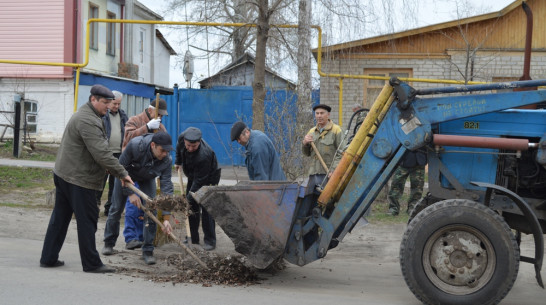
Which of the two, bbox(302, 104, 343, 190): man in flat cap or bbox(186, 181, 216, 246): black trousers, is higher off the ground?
bbox(302, 104, 343, 190): man in flat cap

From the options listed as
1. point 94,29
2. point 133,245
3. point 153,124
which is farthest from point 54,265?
point 94,29

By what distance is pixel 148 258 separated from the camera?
7.70 metres

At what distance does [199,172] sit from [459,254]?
388 cm

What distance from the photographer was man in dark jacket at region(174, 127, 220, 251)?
8.56m

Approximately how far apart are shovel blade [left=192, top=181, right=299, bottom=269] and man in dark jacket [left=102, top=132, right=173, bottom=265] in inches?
45.6

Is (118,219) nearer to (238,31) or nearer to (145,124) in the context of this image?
A: (145,124)

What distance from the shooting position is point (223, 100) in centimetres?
1770

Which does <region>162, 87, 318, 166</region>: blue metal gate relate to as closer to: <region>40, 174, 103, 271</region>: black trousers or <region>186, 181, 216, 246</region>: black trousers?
<region>186, 181, 216, 246</region>: black trousers

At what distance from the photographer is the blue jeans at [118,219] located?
778 centimetres

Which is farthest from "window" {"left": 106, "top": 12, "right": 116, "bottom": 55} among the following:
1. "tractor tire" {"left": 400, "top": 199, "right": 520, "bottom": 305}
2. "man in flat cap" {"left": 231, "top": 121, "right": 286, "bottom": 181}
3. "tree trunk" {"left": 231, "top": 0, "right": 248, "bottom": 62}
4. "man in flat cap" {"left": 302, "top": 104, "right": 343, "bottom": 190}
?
"tractor tire" {"left": 400, "top": 199, "right": 520, "bottom": 305}

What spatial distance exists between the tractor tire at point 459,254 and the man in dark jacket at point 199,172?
3484 mm

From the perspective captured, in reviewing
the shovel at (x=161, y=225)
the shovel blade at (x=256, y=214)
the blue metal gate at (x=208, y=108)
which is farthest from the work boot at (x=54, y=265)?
the blue metal gate at (x=208, y=108)

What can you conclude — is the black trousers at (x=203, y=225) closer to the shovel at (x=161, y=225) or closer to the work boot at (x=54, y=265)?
the shovel at (x=161, y=225)

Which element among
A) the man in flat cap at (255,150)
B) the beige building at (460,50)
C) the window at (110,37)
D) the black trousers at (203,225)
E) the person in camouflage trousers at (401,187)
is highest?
the window at (110,37)
